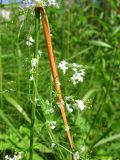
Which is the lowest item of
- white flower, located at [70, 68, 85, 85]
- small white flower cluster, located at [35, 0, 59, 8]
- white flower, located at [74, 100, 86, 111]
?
white flower, located at [74, 100, 86, 111]

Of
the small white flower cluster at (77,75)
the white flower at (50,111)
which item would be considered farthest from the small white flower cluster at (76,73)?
the white flower at (50,111)

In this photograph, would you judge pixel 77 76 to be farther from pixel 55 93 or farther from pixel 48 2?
pixel 48 2

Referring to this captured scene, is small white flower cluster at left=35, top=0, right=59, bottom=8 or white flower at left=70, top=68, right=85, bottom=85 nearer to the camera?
small white flower cluster at left=35, top=0, right=59, bottom=8

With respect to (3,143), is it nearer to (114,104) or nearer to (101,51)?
(114,104)

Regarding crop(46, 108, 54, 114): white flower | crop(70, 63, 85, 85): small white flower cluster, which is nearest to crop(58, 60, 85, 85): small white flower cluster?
crop(70, 63, 85, 85): small white flower cluster

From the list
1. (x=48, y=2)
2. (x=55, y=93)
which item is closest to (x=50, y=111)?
(x=55, y=93)

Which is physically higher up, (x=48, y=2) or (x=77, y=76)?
(x=48, y=2)

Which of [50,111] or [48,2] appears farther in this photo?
[50,111]

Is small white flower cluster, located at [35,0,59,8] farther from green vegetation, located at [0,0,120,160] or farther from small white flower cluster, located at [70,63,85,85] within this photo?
small white flower cluster, located at [70,63,85,85]

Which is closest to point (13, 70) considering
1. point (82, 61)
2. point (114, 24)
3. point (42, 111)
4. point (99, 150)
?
point (82, 61)
